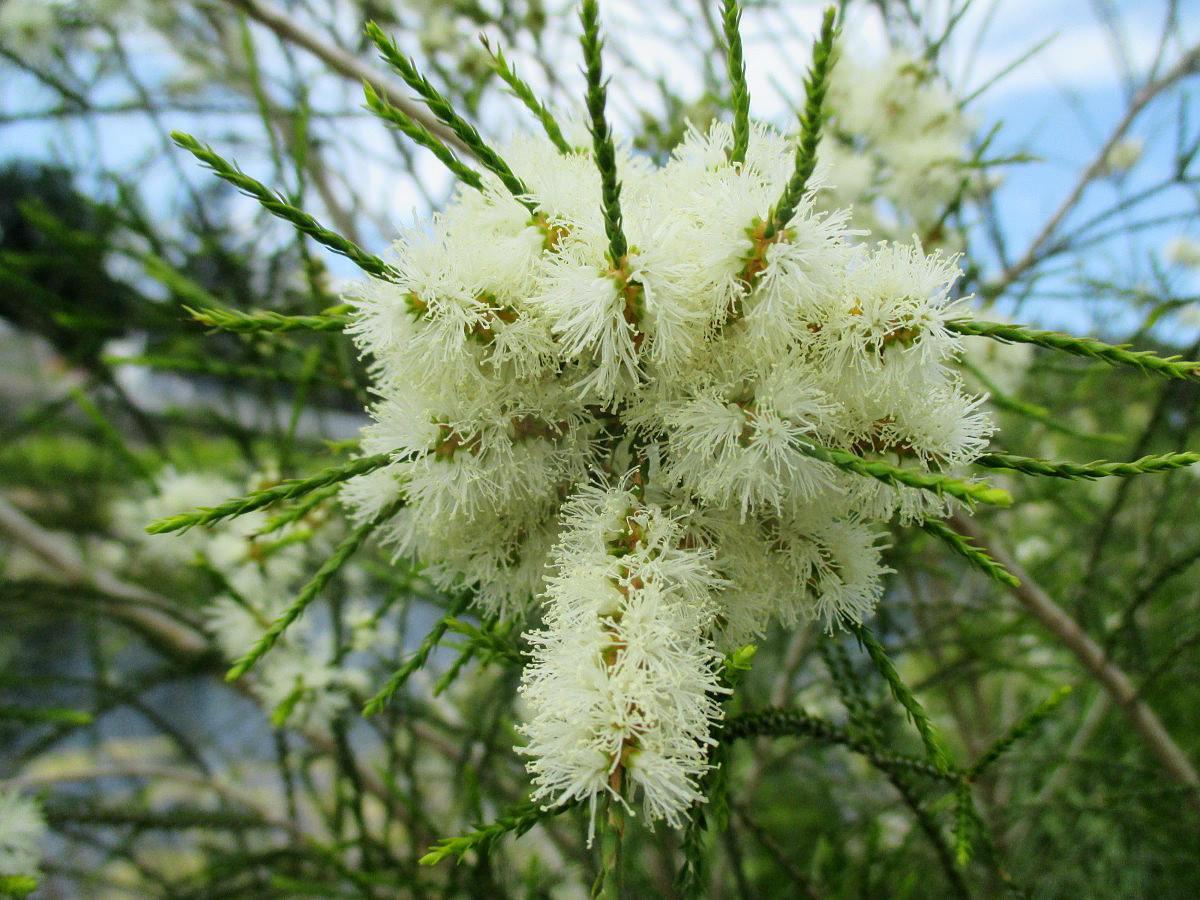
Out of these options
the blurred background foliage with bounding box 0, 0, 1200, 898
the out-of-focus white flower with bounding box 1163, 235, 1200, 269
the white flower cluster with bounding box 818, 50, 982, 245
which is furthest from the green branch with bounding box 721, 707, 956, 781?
the out-of-focus white flower with bounding box 1163, 235, 1200, 269

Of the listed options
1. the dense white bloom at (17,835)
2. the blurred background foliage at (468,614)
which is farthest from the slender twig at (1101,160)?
the dense white bloom at (17,835)

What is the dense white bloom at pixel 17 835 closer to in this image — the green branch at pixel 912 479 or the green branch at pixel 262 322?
the green branch at pixel 262 322

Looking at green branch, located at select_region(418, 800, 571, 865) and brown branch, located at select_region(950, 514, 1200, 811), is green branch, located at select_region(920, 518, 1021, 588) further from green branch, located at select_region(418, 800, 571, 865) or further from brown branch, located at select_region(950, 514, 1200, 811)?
brown branch, located at select_region(950, 514, 1200, 811)

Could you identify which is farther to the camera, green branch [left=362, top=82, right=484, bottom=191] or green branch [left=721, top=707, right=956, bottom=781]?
green branch [left=721, top=707, right=956, bottom=781]

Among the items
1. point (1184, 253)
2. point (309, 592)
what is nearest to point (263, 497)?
point (309, 592)

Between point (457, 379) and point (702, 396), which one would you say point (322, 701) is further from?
point (702, 396)

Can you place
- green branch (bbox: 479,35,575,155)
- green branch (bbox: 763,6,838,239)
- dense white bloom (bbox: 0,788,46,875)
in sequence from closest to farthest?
1. green branch (bbox: 763,6,838,239)
2. green branch (bbox: 479,35,575,155)
3. dense white bloom (bbox: 0,788,46,875)

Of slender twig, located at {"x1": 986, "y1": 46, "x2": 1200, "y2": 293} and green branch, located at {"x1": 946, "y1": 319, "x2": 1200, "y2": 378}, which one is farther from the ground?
slender twig, located at {"x1": 986, "y1": 46, "x2": 1200, "y2": 293}

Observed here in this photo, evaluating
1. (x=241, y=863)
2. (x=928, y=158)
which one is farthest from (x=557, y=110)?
(x=241, y=863)
